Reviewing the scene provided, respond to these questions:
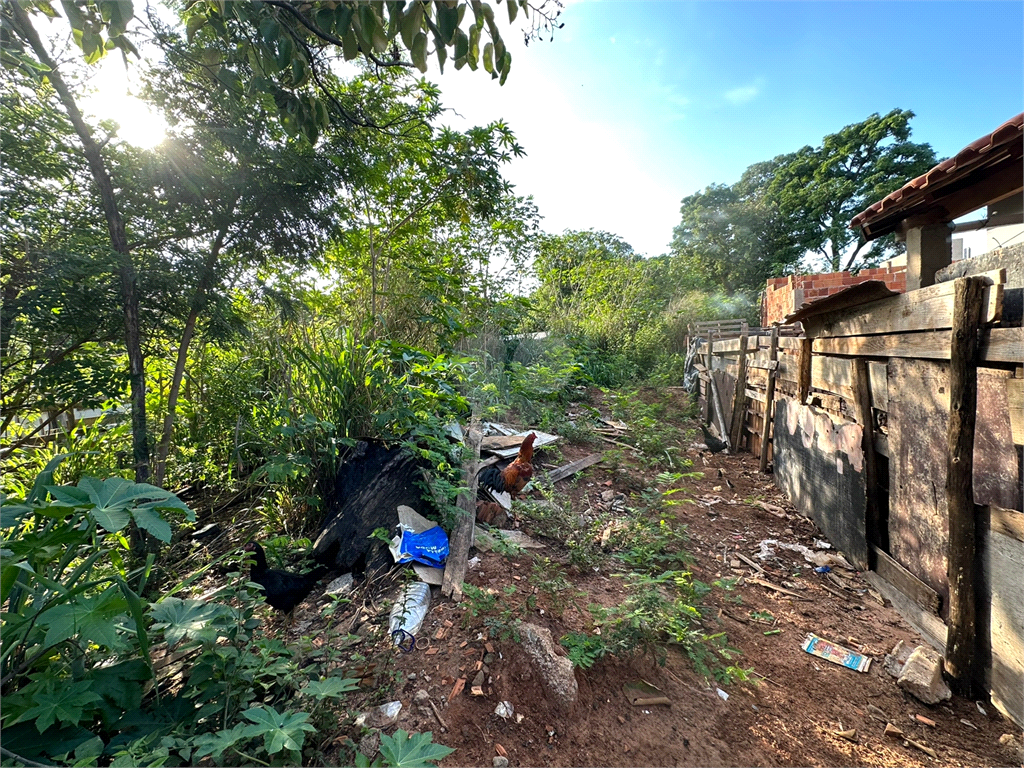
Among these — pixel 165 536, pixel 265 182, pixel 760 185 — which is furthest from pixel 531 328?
pixel 760 185

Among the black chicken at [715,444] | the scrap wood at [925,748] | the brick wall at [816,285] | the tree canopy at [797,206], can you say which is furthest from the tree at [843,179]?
the scrap wood at [925,748]

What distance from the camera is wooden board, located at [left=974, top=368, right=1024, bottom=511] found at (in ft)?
5.90

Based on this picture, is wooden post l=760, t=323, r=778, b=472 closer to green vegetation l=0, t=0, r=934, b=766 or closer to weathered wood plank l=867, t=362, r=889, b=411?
green vegetation l=0, t=0, r=934, b=766

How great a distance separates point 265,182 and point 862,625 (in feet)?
15.2

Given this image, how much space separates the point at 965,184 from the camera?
2270mm

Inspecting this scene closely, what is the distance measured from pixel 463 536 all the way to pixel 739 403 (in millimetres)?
4673

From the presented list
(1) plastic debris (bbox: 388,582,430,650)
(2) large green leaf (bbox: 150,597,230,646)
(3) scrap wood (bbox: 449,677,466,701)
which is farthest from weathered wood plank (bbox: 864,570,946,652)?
(2) large green leaf (bbox: 150,597,230,646)

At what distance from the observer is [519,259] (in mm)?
8625

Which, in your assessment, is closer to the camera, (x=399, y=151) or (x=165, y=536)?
(x=165, y=536)

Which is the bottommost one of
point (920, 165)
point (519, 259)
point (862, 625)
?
point (862, 625)

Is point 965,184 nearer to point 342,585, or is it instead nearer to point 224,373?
point 342,585

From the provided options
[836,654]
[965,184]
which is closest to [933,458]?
[836,654]

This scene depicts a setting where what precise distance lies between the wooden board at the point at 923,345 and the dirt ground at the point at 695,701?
62.4 inches

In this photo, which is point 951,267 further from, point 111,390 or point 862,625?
point 111,390
